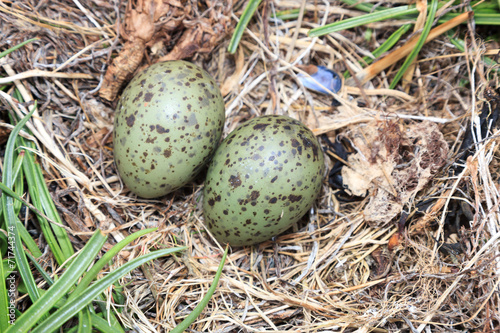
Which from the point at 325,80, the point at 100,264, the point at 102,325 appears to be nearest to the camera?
the point at 100,264

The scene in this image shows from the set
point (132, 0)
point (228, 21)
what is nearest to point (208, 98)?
point (228, 21)

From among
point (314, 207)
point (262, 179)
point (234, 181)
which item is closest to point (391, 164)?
point (314, 207)

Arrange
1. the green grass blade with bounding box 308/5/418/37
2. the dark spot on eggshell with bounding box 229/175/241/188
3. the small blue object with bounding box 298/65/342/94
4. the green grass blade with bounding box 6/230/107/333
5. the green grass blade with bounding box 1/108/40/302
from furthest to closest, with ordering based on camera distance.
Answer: the small blue object with bounding box 298/65/342/94 < the green grass blade with bounding box 308/5/418/37 < the dark spot on eggshell with bounding box 229/175/241/188 < the green grass blade with bounding box 1/108/40/302 < the green grass blade with bounding box 6/230/107/333

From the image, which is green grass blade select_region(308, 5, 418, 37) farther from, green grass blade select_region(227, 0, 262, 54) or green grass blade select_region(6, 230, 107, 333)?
green grass blade select_region(6, 230, 107, 333)

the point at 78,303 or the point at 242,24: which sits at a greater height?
the point at 242,24

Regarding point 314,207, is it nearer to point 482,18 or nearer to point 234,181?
point 234,181

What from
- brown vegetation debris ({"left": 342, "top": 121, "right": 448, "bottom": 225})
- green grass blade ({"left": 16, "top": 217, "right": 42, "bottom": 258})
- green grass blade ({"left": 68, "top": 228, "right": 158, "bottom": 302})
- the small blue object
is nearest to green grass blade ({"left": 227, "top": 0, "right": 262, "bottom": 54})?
the small blue object

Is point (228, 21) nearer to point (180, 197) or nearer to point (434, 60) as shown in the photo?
point (180, 197)
